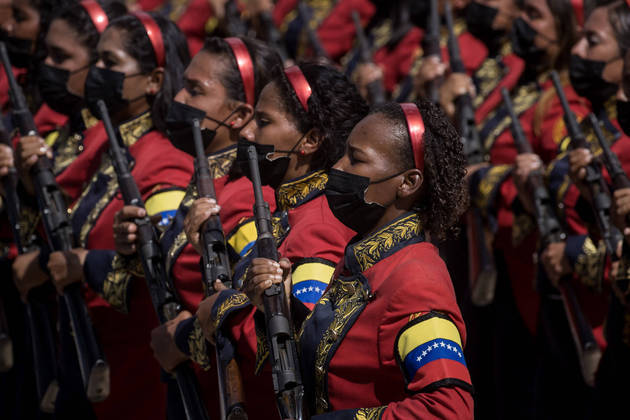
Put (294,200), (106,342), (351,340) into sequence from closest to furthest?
1. (351,340)
2. (294,200)
3. (106,342)

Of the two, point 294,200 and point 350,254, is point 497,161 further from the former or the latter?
point 350,254

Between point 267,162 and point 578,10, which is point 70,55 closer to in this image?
point 267,162

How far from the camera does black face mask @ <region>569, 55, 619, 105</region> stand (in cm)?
500

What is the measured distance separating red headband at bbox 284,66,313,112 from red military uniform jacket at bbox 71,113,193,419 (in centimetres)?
92

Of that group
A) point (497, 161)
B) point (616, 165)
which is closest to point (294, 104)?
point (616, 165)

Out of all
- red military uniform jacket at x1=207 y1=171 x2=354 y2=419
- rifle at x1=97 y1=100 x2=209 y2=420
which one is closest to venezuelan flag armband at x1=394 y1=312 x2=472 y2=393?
red military uniform jacket at x1=207 y1=171 x2=354 y2=419

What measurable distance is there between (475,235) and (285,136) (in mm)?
2377

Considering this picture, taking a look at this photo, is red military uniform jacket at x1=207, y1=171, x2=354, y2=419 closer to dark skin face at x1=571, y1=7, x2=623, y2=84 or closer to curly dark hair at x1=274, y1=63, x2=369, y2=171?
curly dark hair at x1=274, y1=63, x2=369, y2=171

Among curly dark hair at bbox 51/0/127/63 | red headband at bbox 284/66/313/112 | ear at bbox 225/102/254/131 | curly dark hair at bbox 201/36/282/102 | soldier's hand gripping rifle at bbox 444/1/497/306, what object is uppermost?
curly dark hair at bbox 51/0/127/63

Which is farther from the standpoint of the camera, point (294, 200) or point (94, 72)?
point (94, 72)

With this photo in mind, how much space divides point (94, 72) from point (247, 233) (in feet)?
5.10

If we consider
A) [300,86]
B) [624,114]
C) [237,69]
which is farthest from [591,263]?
[237,69]

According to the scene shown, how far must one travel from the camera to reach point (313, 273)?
3.40 metres

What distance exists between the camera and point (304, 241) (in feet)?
11.4
